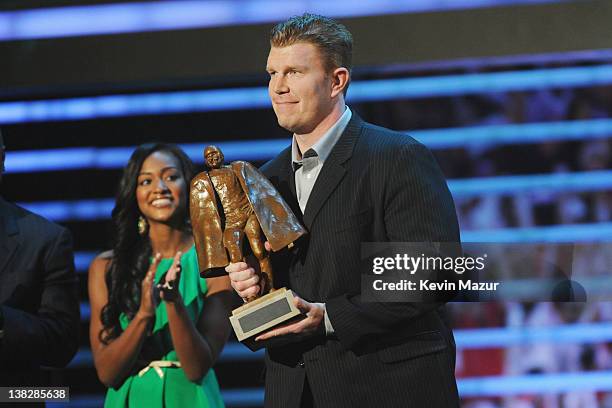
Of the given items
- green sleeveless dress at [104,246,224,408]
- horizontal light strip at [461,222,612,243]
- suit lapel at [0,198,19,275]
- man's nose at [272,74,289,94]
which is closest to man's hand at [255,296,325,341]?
man's nose at [272,74,289,94]

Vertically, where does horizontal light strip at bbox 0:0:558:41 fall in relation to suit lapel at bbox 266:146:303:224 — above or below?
above

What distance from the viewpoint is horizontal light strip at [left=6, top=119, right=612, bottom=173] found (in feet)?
12.9

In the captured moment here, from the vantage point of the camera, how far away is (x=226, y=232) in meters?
A: 2.37

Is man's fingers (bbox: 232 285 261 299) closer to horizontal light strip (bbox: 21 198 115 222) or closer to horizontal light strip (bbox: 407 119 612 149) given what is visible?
horizontal light strip (bbox: 407 119 612 149)

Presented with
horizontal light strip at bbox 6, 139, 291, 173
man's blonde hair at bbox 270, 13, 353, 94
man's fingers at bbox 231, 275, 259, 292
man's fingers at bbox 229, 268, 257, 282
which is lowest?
man's fingers at bbox 231, 275, 259, 292

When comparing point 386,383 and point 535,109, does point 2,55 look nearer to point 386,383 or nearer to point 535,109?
point 535,109

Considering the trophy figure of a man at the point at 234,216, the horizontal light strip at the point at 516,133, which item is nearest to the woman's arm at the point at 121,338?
the trophy figure of a man at the point at 234,216

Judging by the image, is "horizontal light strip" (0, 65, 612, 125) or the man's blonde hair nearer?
the man's blonde hair

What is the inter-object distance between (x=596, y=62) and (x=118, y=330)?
230 centimetres

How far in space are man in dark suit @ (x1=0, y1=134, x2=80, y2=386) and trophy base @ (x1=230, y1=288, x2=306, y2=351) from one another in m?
1.01

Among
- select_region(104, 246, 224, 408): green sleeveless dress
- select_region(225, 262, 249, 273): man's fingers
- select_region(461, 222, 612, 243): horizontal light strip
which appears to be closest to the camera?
select_region(225, 262, 249, 273): man's fingers

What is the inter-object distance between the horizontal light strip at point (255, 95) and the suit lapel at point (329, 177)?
5.49ft

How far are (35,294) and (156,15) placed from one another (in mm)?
1567

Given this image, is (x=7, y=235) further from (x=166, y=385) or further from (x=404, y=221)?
(x=404, y=221)
